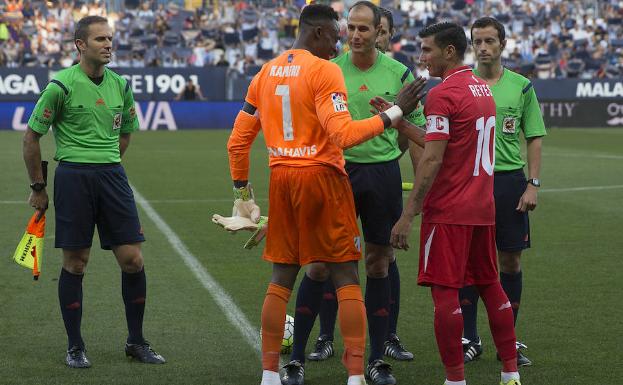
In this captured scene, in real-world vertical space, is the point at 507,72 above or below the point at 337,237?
above

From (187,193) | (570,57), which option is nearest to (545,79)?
(570,57)

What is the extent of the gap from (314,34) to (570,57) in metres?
36.2

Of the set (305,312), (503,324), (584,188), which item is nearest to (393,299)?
(305,312)

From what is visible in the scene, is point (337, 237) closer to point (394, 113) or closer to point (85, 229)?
point (394, 113)

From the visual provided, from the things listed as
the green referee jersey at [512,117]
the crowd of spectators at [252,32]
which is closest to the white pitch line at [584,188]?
the green referee jersey at [512,117]

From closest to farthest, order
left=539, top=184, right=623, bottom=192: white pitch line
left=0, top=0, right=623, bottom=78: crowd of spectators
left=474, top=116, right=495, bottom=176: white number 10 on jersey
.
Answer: left=474, top=116, right=495, bottom=176: white number 10 on jersey < left=539, top=184, right=623, bottom=192: white pitch line < left=0, top=0, right=623, bottom=78: crowd of spectators

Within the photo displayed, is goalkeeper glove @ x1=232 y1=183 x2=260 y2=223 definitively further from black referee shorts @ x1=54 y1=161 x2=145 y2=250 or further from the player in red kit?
black referee shorts @ x1=54 y1=161 x2=145 y2=250

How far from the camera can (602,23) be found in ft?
141

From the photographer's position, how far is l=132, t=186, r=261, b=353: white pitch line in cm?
803

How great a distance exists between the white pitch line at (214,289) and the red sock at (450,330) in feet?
5.65

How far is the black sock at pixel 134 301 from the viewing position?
7359 mm

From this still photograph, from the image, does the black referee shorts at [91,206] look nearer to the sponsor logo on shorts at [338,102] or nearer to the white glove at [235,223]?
the white glove at [235,223]

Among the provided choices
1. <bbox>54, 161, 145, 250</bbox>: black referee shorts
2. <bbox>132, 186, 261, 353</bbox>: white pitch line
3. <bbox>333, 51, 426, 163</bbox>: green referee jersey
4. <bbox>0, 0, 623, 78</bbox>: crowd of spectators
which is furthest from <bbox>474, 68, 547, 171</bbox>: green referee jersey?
<bbox>0, 0, 623, 78</bbox>: crowd of spectators

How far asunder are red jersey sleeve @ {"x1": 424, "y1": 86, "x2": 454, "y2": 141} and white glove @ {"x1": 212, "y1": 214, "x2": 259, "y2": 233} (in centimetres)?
117
